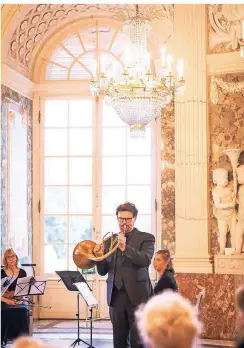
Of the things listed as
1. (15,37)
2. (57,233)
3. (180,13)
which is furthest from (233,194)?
(15,37)

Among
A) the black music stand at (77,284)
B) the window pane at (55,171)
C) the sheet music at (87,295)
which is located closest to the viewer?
the sheet music at (87,295)

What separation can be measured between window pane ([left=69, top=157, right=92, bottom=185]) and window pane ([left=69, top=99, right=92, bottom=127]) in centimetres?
54

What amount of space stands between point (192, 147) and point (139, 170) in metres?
1.65

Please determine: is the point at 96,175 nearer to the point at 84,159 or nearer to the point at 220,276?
the point at 84,159

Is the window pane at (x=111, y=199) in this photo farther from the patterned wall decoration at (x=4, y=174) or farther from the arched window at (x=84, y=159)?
the patterned wall decoration at (x=4, y=174)

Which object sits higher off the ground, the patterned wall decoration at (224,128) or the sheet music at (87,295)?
the patterned wall decoration at (224,128)

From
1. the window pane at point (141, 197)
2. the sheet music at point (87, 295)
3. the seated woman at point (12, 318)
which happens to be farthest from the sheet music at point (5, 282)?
the window pane at point (141, 197)

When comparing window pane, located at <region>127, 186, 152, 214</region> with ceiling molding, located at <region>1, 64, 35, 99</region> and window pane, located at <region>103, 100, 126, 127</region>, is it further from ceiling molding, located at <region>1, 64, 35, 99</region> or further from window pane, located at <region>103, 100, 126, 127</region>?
ceiling molding, located at <region>1, 64, 35, 99</region>

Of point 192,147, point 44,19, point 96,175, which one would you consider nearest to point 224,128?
point 192,147

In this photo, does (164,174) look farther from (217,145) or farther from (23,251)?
(23,251)

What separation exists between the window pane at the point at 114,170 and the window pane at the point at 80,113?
63 centimetres

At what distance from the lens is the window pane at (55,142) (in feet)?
36.0

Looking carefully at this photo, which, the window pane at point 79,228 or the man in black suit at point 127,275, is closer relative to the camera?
the man in black suit at point 127,275

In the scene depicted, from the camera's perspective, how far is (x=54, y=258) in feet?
35.7
